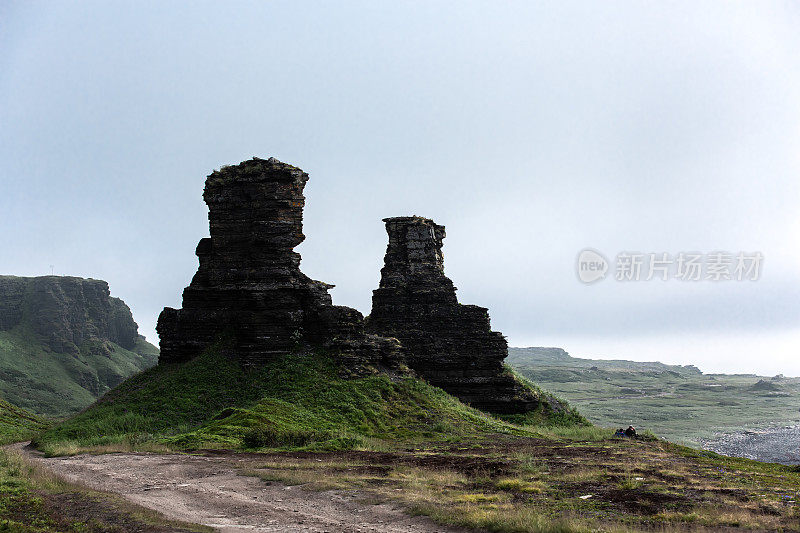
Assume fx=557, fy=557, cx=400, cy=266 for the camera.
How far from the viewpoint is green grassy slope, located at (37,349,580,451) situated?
111 ft

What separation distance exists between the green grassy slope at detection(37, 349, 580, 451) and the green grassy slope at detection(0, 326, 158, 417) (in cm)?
10813

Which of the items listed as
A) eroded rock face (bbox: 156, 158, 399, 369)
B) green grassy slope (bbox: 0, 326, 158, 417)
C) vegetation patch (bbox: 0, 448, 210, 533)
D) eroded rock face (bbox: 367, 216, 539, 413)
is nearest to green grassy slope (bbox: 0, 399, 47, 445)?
eroded rock face (bbox: 156, 158, 399, 369)

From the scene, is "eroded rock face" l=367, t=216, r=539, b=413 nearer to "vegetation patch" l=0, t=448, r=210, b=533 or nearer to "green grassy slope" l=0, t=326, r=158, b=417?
"vegetation patch" l=0, t=448, r=210, b=533

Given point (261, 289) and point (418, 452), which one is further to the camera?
point (261, 289)

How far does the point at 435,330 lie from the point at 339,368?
59.7ft

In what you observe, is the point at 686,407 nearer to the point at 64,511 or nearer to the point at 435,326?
the point at 435,326

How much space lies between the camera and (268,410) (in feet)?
124

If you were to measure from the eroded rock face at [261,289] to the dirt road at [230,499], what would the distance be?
71.0ft

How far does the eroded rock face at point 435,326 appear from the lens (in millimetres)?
59406

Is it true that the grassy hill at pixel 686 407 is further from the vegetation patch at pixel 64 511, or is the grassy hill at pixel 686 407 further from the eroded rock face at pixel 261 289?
the vegetation patch at pixel 64 511

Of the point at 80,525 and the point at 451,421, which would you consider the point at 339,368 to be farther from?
the point at 80,525

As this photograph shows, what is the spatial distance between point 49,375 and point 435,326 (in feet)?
480

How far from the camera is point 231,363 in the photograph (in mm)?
46031

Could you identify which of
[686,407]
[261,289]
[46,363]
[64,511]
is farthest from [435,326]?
[46,363]
